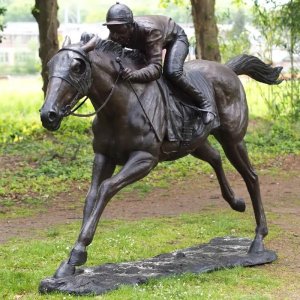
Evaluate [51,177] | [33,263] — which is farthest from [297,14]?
[33,263]

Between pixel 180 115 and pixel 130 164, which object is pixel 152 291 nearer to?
pixel 130 164

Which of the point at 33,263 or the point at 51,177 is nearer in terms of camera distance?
the point at 33,263

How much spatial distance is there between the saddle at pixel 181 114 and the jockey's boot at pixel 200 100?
0.05 meters

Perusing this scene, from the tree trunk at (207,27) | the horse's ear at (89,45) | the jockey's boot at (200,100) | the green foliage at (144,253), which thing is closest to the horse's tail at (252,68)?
the jockey's boot at (200,100)

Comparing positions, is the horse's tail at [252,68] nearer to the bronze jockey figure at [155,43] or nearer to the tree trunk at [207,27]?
the bronze jockey figure at [155,43]

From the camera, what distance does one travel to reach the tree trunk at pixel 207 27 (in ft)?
56.6

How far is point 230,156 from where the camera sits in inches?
308

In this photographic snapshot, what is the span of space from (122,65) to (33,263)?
250 centimetres

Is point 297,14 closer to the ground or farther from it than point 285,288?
farther from it

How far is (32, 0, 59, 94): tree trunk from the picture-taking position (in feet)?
57.2

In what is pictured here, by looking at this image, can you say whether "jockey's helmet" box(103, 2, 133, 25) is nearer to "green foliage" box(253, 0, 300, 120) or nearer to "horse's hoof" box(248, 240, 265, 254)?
"horse's hoof" box(248, 240, 265, 254)

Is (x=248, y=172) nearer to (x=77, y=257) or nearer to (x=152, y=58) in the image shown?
(x=152, y=58)

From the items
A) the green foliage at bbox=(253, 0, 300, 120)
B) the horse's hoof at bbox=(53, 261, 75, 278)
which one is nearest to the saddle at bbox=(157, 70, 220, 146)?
the horse's hoof at bbox=(53, 261, 75, 278)

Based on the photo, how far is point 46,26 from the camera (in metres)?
17.6
